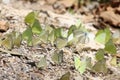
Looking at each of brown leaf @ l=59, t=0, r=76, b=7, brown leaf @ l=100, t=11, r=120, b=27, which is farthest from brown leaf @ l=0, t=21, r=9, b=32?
brown leaf @ l=59, t=0, r=76, b=7

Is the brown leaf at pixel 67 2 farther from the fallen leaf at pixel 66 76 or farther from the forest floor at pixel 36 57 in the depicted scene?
the fallen leaf at pixel 66 76

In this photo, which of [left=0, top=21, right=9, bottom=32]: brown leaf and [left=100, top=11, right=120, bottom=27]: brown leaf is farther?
[left=100, top=11, right=120, bottom=27]: brown leaf

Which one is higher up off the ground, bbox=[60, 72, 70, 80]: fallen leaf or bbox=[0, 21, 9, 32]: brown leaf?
bbox=[0, 21, 9, 32]: brown leaf

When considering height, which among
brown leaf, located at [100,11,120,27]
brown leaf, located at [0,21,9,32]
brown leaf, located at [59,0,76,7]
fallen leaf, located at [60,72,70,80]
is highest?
brown leaf, located at [0,21,9,32]

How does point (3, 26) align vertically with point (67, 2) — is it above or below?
above

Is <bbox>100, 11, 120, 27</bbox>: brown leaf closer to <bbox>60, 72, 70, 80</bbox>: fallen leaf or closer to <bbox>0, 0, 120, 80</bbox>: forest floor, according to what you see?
<bbox>0, 0, 120, 80</bbox>: forest floor

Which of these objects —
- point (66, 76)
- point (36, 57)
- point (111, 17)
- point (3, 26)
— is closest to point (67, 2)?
point (111, 17)

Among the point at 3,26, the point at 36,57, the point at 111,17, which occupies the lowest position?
the point at 111,17

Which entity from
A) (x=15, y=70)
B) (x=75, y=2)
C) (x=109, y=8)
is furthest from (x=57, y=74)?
(x=75, y=2)

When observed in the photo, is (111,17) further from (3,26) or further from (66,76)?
(66,76)

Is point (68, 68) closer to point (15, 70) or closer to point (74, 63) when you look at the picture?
point (74, 63)

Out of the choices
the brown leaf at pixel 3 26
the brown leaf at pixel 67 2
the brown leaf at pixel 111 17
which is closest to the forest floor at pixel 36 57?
the brown leaf at pixel 3 26

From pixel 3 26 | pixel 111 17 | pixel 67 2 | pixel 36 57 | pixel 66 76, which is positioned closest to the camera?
pixel 66 76
